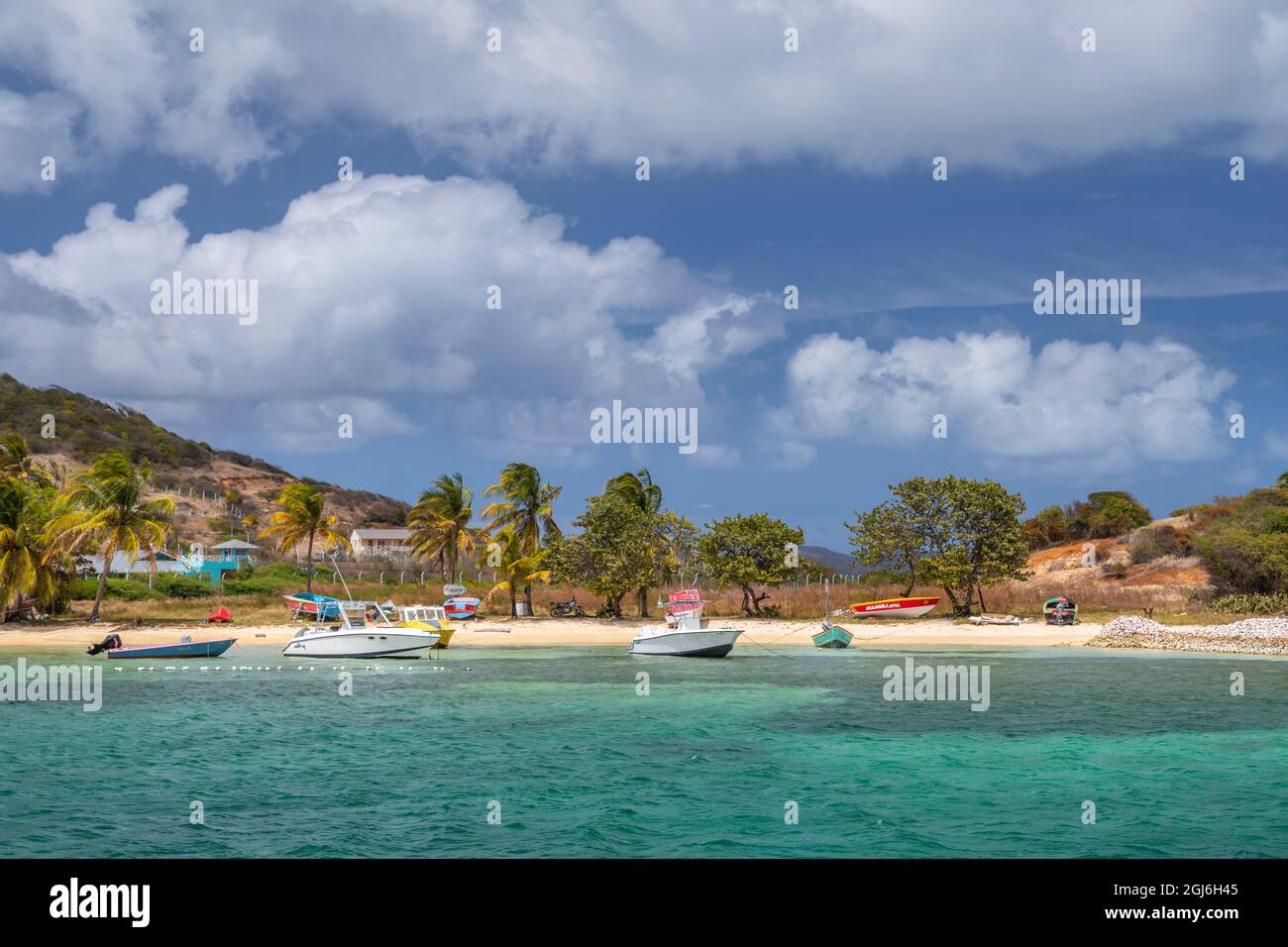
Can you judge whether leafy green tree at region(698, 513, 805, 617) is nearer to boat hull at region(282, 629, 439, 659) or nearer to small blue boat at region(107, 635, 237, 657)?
boat hull at region(282, 629, 439, 659)

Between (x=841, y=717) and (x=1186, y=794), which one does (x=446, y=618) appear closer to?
(x=841, y=717)

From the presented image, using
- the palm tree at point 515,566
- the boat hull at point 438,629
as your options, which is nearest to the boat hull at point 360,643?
the boat hull at point 438,629

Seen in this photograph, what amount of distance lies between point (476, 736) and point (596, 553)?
31.3 meters

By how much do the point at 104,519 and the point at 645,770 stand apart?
38.9 metres

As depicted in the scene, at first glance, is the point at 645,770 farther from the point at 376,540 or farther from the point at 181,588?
the point at 376,540

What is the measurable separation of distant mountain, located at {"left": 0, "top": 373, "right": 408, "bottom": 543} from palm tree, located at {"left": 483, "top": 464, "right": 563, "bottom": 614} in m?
51.4

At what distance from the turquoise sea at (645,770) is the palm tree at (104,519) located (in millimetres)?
16680

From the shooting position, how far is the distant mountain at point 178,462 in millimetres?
111125

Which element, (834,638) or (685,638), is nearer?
(685,638)

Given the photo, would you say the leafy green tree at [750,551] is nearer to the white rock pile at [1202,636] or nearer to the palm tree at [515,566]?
the palm tree at [515,566]

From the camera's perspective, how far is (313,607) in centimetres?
5312
